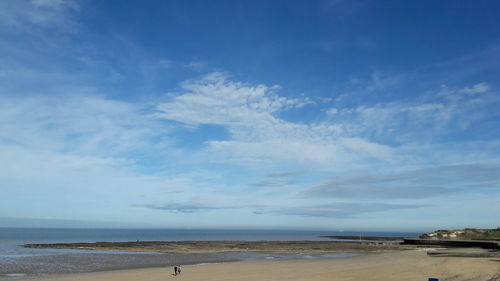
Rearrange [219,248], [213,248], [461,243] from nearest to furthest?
[461,243], [213,248], [219,248]

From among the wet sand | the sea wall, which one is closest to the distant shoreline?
the wet sand

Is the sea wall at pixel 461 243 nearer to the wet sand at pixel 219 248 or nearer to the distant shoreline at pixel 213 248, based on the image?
the wet sand at pixel 219 248

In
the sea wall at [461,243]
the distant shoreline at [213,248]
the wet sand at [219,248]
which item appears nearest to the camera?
the sea wall at [461,243]

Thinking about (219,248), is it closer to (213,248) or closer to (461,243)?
(213,248)

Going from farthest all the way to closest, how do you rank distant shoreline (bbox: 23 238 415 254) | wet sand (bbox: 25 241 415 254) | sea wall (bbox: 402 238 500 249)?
distant shoreline (bbox: 23 238 415 254)
wet sand (bbox: 25 241 415 254)
sea wall (bbox: 402 238 500 249)

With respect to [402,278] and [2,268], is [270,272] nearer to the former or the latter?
[402,278]

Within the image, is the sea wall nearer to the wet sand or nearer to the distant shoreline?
the wet sand

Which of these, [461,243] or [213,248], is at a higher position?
[461,243]

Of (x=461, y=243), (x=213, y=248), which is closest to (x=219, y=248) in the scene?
(x=213, y=248)

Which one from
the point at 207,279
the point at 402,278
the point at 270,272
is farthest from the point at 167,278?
the point at 402,278

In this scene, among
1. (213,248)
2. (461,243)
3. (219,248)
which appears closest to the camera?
(461,243)

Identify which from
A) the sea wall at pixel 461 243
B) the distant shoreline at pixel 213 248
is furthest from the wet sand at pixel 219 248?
the sea wall at pixel 461 243

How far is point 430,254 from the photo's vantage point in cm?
5872

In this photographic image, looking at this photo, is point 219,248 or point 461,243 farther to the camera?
point 219,248
